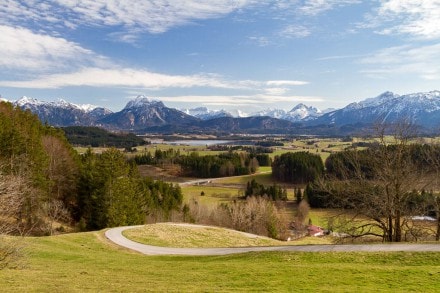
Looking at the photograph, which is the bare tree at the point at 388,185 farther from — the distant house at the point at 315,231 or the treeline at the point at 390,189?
the distant house at the point at 315,231

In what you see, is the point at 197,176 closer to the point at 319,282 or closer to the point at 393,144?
the point at 393,144

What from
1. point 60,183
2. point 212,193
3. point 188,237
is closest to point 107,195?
point 60,183

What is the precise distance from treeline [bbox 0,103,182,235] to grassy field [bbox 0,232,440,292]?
1050 inches

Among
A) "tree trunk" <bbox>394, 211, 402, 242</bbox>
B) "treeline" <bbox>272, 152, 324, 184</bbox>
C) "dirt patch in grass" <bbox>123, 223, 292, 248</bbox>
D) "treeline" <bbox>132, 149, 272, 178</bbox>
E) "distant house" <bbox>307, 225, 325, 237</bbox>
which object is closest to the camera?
"tree trunk" <bbox>394, 211, 402, 242</bbox>

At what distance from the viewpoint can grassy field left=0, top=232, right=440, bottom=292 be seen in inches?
628

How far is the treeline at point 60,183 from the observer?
51.1m

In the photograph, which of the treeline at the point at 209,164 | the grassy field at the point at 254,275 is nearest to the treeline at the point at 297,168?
the treeline at the point at 209,164

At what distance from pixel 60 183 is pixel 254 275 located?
55313 mm

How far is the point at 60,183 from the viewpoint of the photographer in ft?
216

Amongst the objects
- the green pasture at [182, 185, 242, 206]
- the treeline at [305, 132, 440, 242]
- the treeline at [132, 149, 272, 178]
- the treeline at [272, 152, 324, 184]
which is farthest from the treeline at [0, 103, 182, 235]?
the treeline at [132, 149, 272, 178]

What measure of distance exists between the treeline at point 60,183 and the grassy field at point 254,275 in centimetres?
2668

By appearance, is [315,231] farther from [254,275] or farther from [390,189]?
[254,275]

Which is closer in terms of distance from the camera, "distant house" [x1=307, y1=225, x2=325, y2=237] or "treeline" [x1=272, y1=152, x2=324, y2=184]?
"distant house" [x1=307, y1=225, x2=325, y2=237]

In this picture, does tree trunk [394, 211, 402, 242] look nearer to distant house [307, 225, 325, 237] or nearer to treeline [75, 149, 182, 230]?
treeline [75, 149, 182, 230]
